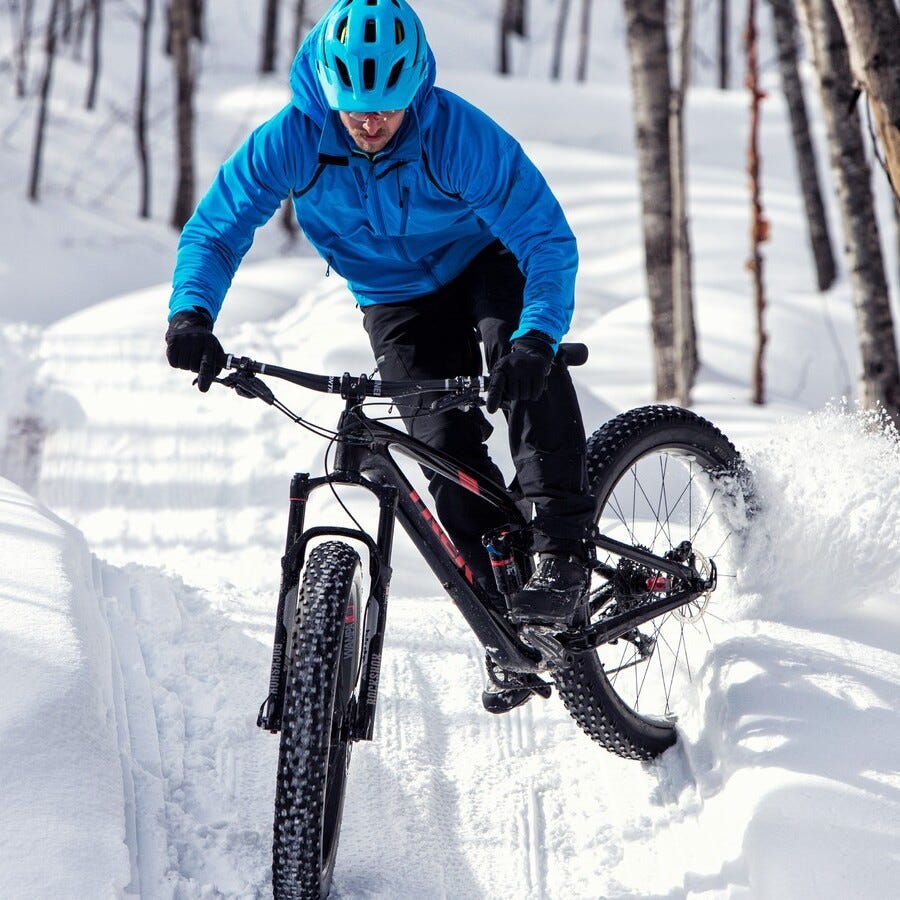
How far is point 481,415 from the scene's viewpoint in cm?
340

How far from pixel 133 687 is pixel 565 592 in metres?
1.49

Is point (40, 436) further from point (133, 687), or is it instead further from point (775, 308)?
point (775, 308)

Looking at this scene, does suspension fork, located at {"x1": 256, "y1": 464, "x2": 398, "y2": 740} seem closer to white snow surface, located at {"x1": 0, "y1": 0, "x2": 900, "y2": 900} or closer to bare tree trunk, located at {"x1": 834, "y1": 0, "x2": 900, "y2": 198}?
white snow surface, located at {"x1": 0, "y1": 0, "x2": 900, "y2": 900}

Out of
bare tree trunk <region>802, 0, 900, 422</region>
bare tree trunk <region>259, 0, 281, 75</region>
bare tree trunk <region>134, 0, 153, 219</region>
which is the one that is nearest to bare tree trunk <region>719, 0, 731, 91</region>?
bare tree trunk <region>259, 0, 281, 75</region>

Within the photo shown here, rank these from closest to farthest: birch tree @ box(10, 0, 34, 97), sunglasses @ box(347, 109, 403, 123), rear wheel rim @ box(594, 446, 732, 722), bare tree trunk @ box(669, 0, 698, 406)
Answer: sunglasses @ box(347, 109, 403, 123) < rear wheel rim @ box(594, 446, 732, 722) < bare tree trunk @ box(669, 0, 698, 406) < birch tree @ box(10, 0, 34, 97)

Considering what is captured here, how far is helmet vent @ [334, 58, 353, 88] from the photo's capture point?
2842 millimetres

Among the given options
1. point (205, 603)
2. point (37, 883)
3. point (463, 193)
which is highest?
point (463, 193)

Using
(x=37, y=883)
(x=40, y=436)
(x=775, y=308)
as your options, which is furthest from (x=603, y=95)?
(x=37, y=883)

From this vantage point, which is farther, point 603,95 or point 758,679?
point 603,95

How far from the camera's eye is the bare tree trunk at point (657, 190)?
8172 mm

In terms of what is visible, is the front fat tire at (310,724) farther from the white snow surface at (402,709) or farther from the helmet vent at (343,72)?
the helmet vent at (343,72)

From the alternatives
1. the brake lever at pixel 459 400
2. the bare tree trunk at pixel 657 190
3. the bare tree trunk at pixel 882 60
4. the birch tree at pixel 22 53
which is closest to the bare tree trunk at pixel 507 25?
the birch tree at pixel 22 53

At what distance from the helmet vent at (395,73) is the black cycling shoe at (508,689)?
1718mm

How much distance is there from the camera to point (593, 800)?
3.39 m
